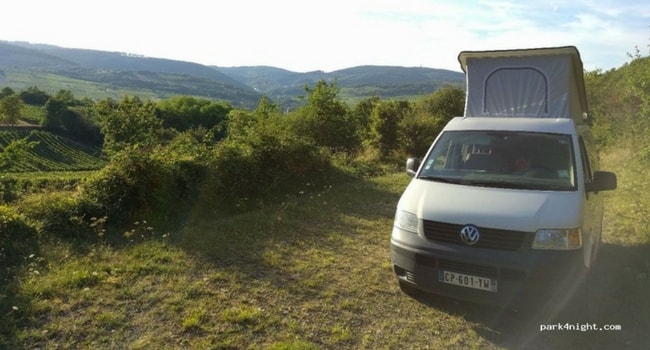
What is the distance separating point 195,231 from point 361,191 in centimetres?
468

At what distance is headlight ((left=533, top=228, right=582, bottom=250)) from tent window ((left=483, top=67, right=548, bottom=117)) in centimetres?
361

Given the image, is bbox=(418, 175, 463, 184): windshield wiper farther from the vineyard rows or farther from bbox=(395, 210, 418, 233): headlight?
the vineyard rows

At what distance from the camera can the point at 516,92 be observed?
6.93 meters

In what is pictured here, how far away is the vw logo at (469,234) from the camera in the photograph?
3783mm

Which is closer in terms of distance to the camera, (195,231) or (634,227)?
(195,231)

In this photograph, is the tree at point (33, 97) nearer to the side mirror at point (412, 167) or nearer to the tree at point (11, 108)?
the tree at point (11, 108)

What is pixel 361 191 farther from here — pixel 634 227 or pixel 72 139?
pixel 72 139

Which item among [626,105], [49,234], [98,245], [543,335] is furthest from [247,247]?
[626,105]

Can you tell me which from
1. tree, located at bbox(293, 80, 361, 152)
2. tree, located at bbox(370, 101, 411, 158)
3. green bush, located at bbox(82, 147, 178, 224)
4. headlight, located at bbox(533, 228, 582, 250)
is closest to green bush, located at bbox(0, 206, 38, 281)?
green bush, located at bbox(82, 147, 178, 224)

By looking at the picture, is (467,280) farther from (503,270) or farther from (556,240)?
(556,240)

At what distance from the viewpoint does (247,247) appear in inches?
235

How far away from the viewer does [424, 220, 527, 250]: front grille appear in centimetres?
368

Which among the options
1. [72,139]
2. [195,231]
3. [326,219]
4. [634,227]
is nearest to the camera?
[195,231]

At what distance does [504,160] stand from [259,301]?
308cm
